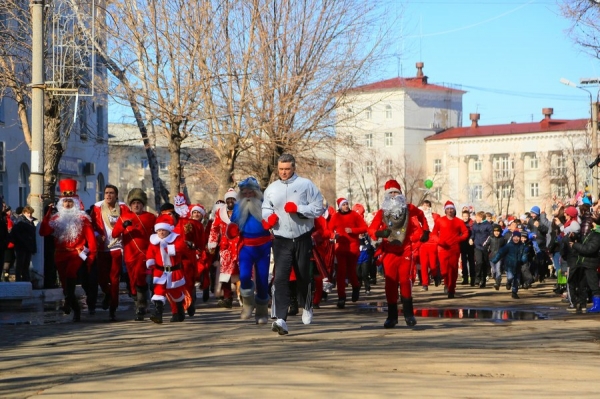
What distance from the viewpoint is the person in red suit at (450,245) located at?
2278cm

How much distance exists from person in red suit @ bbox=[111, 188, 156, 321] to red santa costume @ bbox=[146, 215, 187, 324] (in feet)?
1.73

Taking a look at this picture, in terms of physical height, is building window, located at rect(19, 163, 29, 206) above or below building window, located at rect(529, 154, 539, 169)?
below

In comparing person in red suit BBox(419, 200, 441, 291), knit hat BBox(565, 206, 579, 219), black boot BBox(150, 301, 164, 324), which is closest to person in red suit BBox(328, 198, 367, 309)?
knit hat BBox(565, 206, 579, 219)

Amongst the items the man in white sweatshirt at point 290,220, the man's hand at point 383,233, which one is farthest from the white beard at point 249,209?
the man's hand at point 383,233

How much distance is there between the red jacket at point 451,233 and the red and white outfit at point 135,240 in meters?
8.48

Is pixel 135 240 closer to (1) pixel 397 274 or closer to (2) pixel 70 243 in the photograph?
(2) pixel 70 243

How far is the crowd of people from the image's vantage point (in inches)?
521

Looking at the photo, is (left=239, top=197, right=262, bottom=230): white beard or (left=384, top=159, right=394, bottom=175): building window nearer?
(left=239, top=197, right=262, bottom=230): white beard

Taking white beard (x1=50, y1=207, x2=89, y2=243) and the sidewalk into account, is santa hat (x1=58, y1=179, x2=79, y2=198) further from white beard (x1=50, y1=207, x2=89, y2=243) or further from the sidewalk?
the sidewalk

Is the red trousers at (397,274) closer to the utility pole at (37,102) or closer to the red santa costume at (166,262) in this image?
the red santa costume at (166,262)

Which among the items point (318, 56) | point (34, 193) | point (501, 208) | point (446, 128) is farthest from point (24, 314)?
point (446, 128)

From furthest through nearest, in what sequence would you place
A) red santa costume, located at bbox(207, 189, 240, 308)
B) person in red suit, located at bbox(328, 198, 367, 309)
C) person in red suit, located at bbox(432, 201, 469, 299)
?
person in red suit, located at bbox(432, 201, 469, 299)
person in red suit, located at bbox(328, 198, 367, 309)
red santa costume, located at bbox(207, 189, 240, 308)

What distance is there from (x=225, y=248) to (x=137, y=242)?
2.55 meters

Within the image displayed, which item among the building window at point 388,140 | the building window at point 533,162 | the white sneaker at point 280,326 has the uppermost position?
the building window at point 388,140
